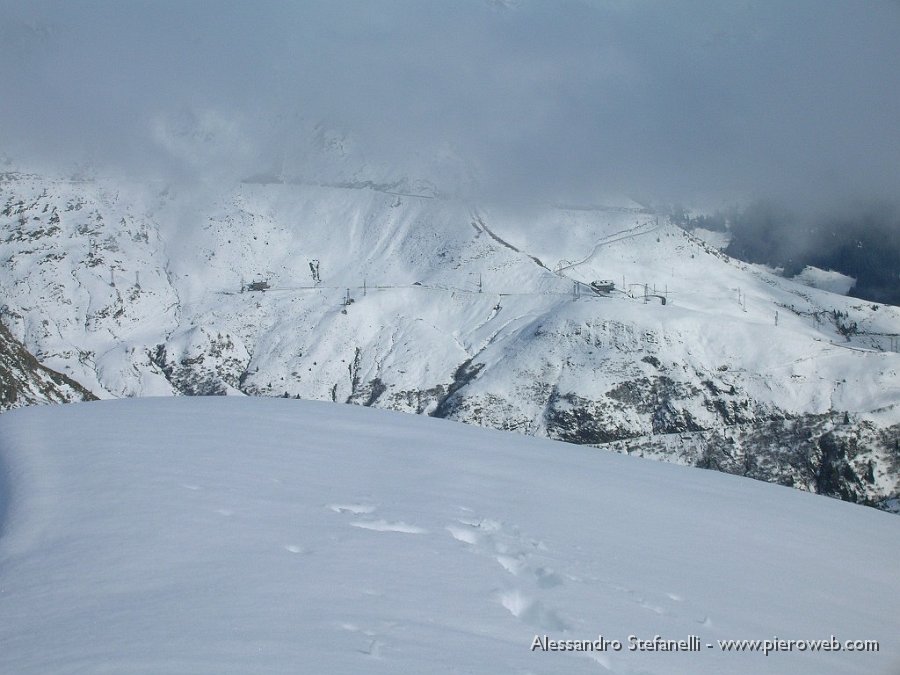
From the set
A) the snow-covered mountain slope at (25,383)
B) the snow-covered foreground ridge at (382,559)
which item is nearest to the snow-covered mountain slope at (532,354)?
the snow-covered mountain slope at (25,383)

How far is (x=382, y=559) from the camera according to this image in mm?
8883

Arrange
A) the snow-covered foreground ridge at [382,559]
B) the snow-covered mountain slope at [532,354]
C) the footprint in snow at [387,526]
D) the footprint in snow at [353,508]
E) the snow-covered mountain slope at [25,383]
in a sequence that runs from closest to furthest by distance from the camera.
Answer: the snow-covered foreground ridge at [382,559], the footprint in snow at [387,526], the footprint in snow at [353,508], the snow-covered mountain slope at [25,383], the snow-covered mountain slope at [532,354]

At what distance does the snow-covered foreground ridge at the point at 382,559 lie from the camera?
7.02m

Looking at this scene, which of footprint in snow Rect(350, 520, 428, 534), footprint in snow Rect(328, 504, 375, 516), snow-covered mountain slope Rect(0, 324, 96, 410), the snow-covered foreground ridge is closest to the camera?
the snow-covered foreground ridge

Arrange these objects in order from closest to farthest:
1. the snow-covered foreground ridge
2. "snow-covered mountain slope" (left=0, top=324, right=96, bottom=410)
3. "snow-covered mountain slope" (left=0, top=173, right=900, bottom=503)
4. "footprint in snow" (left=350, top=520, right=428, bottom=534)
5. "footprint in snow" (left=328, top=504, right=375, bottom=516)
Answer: the snow-covered foreground ridge < "footprint in snow" (left=350, top=520, right=428, bottom=534) < "footprint in snow" (left=328, top=504, right=375, bottom=516) < "snow-covered mountain slope" (left=0, top=324, right=96, bottom=410) < "snow-covered mountain slope" (left=0, top=173, right=900, bottom=503)

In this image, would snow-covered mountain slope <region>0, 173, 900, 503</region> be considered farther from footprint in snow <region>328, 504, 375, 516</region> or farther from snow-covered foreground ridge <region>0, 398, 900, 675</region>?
footprint in snow <region>328, 504, 375, 516</region>

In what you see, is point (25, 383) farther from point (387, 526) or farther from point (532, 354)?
point (532, 354)

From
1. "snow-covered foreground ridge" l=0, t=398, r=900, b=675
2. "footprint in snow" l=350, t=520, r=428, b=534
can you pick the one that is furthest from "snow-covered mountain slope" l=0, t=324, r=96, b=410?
"footprint in snow" l=350, t=520, r=428, b=534

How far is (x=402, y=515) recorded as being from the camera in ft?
34.1

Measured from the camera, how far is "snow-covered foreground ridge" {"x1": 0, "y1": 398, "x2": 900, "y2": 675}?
7.02m

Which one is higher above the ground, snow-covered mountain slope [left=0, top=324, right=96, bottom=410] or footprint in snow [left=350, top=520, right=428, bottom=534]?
footprint in snow [left=350, top=520, right=428, bottom=534]

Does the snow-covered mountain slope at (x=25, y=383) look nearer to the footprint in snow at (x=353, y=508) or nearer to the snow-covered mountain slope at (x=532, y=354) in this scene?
the footprint in snow at (x=353, y=508)

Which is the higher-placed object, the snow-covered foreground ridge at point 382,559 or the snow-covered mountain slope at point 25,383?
the snow-covered foreground ridge at point 382,559

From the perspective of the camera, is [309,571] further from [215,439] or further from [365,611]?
[215,439]
